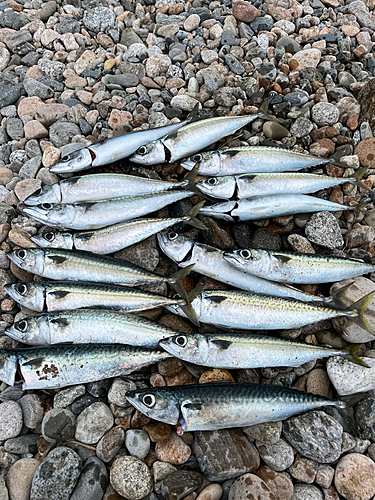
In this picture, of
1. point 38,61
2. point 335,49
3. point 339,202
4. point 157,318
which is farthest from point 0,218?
point 335,49

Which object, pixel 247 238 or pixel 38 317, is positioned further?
pixel 247 238

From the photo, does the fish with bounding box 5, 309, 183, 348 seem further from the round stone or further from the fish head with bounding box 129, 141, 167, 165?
the fish head with bounding box 129, 141, 167, 165

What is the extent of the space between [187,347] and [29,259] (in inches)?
86.1

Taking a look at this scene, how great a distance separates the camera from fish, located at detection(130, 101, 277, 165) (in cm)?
492

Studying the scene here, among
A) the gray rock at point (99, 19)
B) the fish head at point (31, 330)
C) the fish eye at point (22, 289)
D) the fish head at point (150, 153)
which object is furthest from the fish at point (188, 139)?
the gray rock at point (99, 19)

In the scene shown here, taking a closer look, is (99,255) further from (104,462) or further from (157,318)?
(104,462)

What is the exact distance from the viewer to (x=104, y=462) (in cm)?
335

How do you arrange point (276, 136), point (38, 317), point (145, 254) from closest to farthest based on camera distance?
point (38, 317)
point (145, 254)
point (276, 136)

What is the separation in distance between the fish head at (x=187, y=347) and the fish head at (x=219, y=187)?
197 centimetres

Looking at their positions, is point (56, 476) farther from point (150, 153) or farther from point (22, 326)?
point (150, 153)

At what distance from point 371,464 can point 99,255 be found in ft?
12.1

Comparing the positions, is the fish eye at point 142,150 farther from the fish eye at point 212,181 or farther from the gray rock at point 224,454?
the gray rock at point 224,454

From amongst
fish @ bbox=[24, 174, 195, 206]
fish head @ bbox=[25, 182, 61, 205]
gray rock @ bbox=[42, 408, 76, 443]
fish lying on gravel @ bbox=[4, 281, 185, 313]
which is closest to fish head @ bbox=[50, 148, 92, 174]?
fish @ bbox=[24, 174, 195, 206]

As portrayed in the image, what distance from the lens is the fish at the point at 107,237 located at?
4.32m
